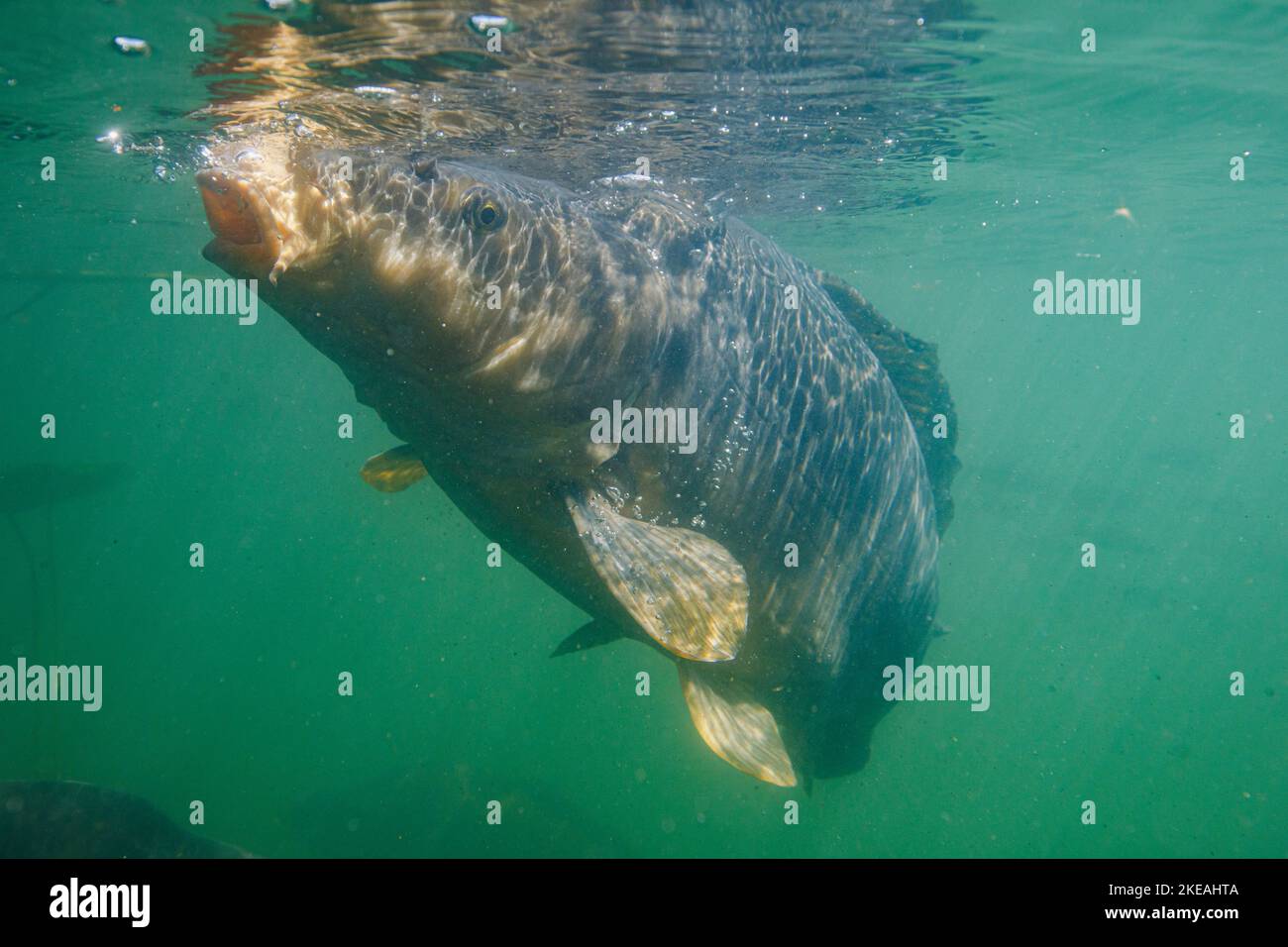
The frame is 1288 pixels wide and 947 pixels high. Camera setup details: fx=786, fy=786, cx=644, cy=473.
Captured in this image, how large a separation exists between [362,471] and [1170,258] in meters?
36.0

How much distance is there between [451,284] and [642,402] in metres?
1.32

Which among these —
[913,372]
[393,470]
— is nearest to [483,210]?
[393,470]

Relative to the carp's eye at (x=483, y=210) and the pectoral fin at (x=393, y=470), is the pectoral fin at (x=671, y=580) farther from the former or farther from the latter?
the pectoral fin at (x=393, y=470)

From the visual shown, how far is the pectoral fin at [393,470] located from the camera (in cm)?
A: 557

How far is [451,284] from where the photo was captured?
3893mm

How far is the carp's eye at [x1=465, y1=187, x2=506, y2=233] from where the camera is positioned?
400cm

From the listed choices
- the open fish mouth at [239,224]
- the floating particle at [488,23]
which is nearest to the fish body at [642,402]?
the open fish mouth at [239,224]

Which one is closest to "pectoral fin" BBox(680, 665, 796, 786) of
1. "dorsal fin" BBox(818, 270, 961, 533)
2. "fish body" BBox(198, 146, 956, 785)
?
"fish body" BBox(198, 146, 956, 785)

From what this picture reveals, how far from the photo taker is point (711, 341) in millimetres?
5074

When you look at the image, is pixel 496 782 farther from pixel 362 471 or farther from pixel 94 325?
pixel 94 325

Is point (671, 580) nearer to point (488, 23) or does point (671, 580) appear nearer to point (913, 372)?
point (913, 372)

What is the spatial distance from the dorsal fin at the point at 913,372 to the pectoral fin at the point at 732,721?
2.68 metres

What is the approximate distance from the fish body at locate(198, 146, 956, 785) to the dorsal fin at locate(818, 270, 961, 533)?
0.17ft
